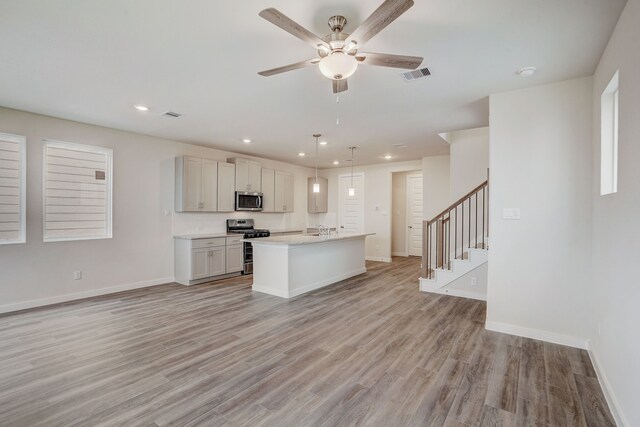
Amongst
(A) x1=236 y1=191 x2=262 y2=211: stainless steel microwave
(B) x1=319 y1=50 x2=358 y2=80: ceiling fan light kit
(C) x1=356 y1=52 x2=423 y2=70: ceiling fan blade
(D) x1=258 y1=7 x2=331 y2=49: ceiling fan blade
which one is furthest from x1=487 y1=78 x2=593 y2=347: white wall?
(A) x1=236 y1=191 x2=262 y2=211: stainless steel microwave

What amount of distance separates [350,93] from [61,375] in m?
3.82

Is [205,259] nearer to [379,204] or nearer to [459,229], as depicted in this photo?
[459,229]

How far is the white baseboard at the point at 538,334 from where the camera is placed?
3086 mm

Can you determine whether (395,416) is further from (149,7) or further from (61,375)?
(149,7)

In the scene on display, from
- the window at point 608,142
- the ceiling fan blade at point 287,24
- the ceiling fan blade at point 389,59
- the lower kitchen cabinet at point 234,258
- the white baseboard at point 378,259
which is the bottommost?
the white baseboard at point 378,259

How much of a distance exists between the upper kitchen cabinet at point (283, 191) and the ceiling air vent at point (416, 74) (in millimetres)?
4962

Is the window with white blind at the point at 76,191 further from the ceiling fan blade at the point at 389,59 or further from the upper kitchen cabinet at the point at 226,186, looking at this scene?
the ceiling fan blade at the point at 389,59

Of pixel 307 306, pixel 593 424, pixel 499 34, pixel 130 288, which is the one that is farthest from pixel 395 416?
pixel 130 288

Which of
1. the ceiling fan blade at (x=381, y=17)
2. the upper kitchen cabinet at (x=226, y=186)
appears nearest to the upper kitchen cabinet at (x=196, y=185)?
the upper kitchen cabinet at (x=226, y=186)

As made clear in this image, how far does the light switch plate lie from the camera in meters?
3.35

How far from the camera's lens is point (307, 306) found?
4316 mm

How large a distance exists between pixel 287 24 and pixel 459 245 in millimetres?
4976

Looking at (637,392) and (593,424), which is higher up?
(637,392)

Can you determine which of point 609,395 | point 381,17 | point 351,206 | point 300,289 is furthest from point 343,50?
point 351,206
